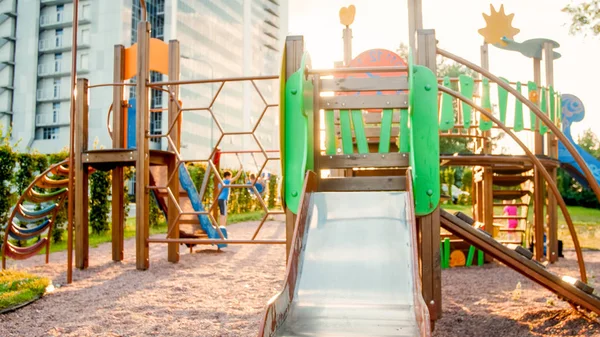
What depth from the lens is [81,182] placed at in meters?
7.03

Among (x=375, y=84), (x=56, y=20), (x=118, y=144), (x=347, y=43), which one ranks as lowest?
(x=118, y=144)

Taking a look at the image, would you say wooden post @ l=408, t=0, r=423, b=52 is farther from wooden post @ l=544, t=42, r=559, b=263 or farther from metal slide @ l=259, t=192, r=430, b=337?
wooden post @ l=544, t=42, r=559, b=263

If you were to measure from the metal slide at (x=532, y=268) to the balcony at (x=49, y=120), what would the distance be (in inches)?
1706

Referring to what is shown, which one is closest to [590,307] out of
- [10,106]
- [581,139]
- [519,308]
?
[519,308]

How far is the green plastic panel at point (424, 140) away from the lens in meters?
3.98

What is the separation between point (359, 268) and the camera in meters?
3.37

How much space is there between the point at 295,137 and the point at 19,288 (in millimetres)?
3128

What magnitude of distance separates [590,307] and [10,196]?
335 inches

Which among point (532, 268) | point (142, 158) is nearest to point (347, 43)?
point (142, 158)

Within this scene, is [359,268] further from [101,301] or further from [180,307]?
[101,301]

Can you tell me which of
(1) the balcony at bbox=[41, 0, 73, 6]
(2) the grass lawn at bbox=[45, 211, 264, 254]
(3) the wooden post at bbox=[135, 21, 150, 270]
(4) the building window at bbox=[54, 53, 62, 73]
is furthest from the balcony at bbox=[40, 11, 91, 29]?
(3) the wooden post at bbox=[135, 21, 150, 270]

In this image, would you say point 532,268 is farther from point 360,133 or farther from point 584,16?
point 584,16

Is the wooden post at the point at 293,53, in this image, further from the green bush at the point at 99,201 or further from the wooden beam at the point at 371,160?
the green bush at the point at 99,201

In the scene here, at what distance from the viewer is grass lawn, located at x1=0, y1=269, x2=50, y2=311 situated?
4.74m
